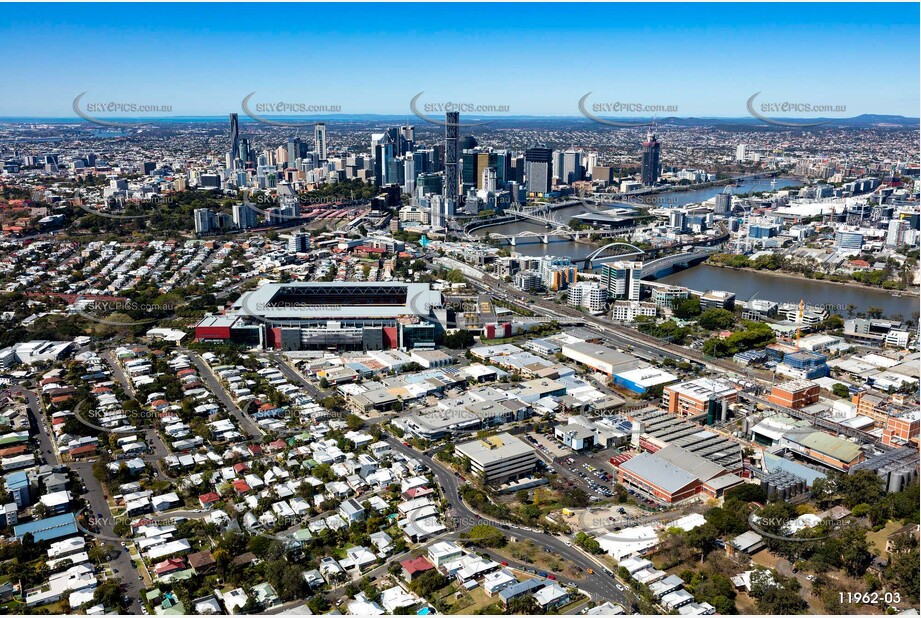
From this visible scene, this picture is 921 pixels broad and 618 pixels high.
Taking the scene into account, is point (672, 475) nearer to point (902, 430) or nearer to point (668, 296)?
point (902, 430)

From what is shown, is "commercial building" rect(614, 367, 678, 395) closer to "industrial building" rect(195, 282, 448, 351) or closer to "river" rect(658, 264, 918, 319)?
"industrial building" rect(195, 282, 448, 351)

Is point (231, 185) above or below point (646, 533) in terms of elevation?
above

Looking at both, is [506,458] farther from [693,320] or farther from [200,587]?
[693,320]

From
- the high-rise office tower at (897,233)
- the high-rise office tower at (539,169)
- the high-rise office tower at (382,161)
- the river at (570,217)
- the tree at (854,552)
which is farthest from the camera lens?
the high-rise office tower at (382,161)

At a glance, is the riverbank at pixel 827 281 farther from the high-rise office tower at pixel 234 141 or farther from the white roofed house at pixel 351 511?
the high-rise office tower at pixel 234 141

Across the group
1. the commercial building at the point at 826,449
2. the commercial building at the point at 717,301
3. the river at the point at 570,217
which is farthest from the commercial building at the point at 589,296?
the commercial building at the point at 826,449

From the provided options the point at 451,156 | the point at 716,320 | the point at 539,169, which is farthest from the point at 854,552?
the point at 539,169

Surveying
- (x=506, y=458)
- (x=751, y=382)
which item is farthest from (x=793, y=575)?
(x=751, y=382)
